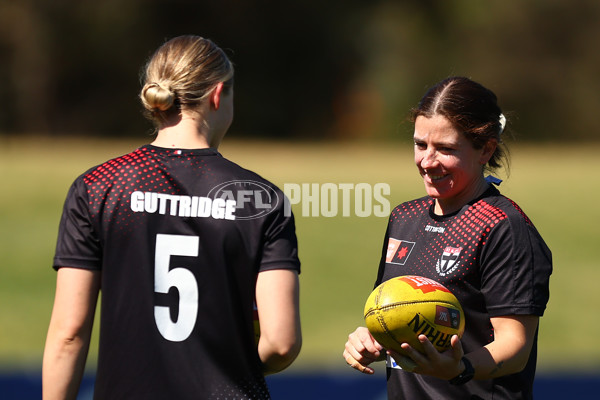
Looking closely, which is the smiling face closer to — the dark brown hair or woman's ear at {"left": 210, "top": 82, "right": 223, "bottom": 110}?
the dark brown hair

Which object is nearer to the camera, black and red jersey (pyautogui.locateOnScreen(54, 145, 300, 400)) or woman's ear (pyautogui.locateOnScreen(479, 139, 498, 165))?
black and red jersey (pyautogui.locateOnScreen(54, 145, 300, 400))

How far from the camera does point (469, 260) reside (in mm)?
3104

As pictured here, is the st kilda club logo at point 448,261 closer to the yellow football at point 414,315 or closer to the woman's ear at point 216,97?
the yellow football at point 414,315

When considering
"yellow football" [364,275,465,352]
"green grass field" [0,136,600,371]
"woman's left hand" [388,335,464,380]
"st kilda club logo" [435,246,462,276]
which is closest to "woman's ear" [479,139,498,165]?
"st kilda club logo" [435,246,462,276]

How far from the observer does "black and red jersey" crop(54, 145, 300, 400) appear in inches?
116

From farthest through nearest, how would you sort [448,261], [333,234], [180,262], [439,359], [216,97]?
1. [333,234]
2. [448,261]
3. [216,97]
4. [180,262]
5. [439,359]

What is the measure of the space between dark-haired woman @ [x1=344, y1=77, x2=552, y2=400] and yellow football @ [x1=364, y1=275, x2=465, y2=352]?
0.06 m

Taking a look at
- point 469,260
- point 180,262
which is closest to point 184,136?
point 180,262

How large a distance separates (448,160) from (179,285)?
43.8 inches

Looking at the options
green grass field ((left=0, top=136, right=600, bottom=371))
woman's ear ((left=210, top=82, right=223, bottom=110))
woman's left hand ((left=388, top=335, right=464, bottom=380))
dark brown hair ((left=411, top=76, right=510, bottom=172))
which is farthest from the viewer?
green grass field ((left=0, top=136, right=600, bottom=371))

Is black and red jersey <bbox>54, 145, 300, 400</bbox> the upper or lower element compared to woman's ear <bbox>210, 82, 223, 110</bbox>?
lower

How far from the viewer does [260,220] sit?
293 centimetres

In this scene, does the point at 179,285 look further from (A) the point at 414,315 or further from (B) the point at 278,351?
(A) the point at 414,315

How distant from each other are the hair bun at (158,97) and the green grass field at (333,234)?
191 inches
